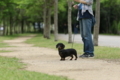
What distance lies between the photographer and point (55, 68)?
8180 mm

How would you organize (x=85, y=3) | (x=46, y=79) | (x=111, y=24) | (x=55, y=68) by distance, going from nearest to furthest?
(x=46, y=79)
(x=55, y=68)
(x=85, y=3)
(x=111, y=24)

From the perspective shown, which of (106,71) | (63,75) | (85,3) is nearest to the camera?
(63,75)

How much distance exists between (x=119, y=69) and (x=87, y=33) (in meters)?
3.39

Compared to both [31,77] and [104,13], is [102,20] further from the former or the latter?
[31,77]

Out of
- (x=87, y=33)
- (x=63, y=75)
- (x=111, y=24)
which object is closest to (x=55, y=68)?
(x=63, y=75)

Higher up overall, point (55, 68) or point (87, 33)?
point (87, 33)

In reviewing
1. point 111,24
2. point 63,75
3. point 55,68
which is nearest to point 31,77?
point 63,75

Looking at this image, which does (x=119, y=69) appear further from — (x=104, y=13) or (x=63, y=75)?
(x=104, y=13)

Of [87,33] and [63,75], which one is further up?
[87,33]

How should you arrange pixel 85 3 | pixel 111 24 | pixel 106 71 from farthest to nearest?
pixel 111 24 → pixel 85 3 → pixel 106 71

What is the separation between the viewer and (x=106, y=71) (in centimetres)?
754

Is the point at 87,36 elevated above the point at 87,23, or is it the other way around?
the point at 87,23

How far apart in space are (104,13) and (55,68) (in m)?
52.2

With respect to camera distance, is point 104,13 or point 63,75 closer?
point 63,75
